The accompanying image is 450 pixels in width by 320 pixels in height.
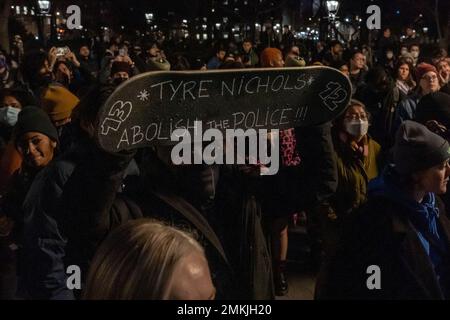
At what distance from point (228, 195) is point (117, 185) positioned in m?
0.64

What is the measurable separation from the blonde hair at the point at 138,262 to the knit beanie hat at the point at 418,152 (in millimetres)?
1519

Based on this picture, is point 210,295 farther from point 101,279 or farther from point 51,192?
point 51,192

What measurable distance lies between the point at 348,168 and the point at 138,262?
328cm

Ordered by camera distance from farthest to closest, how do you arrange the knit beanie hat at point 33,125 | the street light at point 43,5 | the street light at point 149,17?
the street light at point 149,17
the street light at point 43,5
the knit beanie hat at point 33,125

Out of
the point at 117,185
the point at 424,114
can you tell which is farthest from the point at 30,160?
the point at 424,114

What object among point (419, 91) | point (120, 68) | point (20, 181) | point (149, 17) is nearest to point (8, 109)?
point (120, 68)

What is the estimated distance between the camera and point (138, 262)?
1.73 meters

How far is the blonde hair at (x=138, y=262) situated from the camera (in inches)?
67.5

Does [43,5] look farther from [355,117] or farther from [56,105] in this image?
[355,117]

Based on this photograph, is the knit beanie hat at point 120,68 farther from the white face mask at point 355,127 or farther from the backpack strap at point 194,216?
the backpack strap at point 194,216

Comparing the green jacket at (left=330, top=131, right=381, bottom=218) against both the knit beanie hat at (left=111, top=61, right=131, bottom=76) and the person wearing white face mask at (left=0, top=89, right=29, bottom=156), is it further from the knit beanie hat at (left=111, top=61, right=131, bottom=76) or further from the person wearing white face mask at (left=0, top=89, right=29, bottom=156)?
the knit beanie hat at (left=111, top=61, right=131, bottom=76)

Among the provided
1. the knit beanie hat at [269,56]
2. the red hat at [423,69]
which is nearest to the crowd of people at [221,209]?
the red hat at [423,69]

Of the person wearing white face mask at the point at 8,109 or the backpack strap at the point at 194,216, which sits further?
the person wearing white face mask at the point at 8,109

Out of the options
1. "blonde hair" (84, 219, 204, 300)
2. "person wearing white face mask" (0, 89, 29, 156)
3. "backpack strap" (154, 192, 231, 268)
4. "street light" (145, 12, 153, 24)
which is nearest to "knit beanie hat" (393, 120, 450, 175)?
"backpack strap" (154, 192, 231, 268)
